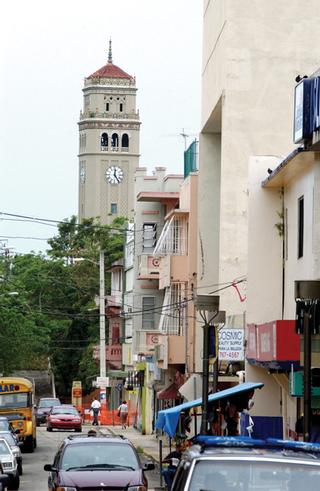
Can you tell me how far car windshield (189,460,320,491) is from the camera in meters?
12.3

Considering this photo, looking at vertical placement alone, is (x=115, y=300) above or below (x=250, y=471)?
above

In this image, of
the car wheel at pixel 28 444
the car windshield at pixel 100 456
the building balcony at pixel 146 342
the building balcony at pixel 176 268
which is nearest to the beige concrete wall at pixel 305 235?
the car windshield at pixel 100 456

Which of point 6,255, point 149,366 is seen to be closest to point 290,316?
point 149,366

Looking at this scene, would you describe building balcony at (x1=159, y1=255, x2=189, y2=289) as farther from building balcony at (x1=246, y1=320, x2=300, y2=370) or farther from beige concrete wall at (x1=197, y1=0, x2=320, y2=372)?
building balcony at (x1=246, y1=320, x2=300, y2=370)

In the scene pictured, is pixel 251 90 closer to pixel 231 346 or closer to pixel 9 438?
pixel 231 346

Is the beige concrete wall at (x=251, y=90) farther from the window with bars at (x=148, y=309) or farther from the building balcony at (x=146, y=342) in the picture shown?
the window with bars at (x=148, y=309)

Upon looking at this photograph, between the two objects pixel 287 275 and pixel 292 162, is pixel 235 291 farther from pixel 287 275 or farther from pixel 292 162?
pixel 292 162

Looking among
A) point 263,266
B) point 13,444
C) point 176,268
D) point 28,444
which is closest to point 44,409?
point 176,268

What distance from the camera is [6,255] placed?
453 ft

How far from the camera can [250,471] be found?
40.6ft

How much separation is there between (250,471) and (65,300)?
98.7 meters

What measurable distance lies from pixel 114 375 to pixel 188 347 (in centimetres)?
3481

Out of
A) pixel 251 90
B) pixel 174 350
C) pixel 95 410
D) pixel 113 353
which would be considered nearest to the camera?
pixel 251 90

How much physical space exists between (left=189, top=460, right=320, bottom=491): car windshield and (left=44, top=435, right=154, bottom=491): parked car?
30.9 ft
